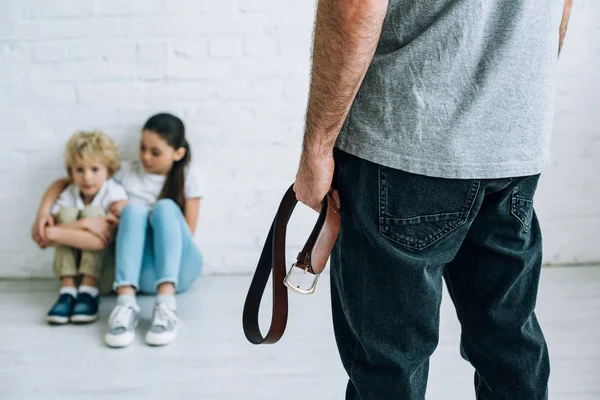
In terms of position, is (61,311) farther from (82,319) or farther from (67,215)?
(67,215)

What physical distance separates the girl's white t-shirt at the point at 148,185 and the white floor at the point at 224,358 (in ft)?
1.32

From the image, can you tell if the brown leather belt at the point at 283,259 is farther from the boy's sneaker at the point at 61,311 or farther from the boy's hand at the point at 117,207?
the boy's hand at the point at 117,207

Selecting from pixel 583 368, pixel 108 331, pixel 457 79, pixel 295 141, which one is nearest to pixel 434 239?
pixel 457 79

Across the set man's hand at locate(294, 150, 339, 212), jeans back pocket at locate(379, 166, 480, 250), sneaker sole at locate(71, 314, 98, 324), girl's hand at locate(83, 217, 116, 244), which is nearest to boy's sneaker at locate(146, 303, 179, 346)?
sneaker sole at locate(71, 314, 98, 324)

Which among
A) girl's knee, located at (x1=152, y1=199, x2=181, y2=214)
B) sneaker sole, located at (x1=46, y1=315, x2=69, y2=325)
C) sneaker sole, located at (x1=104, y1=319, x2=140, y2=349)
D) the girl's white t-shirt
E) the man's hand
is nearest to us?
the man's hand

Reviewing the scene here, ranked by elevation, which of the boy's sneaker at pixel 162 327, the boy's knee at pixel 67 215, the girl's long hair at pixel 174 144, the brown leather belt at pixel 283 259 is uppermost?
the brown leather belt at pixel 283 259

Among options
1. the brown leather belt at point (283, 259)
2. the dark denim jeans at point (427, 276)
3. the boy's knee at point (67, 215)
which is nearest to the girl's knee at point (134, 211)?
the boy's knee at point (67, 215)

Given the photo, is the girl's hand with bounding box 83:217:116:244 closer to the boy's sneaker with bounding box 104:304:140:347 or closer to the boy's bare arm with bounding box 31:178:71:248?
the boy's bare arm with bounding box 31:178:71:248

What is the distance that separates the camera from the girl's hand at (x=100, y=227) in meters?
2.55

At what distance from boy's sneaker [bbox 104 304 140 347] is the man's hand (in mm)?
1361

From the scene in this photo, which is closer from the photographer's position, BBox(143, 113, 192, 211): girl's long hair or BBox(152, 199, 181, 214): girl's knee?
BBox(152, 199, 181, 214): girl's knee

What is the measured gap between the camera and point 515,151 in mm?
947

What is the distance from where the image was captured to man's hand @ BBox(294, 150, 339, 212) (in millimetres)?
999

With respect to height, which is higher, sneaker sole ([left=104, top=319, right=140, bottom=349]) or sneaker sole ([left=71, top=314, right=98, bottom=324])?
sneaker sole ([left=104, top=319, right=140, bottom=349])
